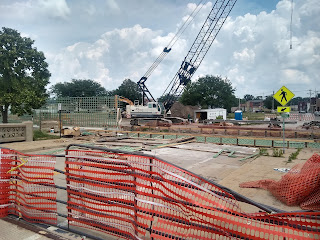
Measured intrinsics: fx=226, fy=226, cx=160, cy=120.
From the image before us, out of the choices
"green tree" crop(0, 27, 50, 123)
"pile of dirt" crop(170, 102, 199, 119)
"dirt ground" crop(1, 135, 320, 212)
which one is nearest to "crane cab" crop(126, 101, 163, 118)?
"green tree" crop(0, 27, 50, 123)

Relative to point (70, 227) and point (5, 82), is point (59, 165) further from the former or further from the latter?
point (5, 82)

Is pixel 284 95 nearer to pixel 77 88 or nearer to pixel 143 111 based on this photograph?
pixel 143 111

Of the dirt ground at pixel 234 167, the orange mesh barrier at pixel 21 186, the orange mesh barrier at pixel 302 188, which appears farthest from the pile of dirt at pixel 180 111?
the orange mesh barrier at pixel 21 186

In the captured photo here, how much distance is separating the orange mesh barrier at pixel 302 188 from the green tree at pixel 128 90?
79956 mm

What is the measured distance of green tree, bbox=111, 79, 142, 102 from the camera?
274ft

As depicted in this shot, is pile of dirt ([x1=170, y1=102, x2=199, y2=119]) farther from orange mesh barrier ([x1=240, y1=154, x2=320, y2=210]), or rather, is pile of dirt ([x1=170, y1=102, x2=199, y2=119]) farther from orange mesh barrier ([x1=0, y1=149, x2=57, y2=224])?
orange mesh barrier ([x1=0, y1=149, x2=57, y2=224])

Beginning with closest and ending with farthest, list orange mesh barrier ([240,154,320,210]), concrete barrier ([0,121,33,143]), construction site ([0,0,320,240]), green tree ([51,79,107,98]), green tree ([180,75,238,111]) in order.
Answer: construction site ([0,0,320,240]), orange mesh barrier ([240,154,320,210]), concrete barrier ([0,121,33,143]), green tree ([180,75,238,111]), green tree ([51,79,107,98])

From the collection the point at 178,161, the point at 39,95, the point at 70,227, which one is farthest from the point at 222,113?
the point at 70,227

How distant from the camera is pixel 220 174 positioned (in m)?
7.66

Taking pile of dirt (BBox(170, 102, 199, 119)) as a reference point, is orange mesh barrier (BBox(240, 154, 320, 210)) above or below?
below

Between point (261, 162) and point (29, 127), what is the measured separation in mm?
14822

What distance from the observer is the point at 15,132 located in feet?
49.4

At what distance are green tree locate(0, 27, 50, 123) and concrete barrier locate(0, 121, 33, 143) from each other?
306 centimetres

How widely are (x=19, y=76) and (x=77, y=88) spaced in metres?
66.8
